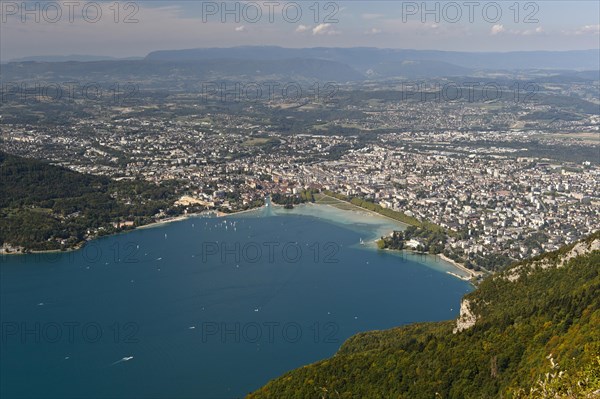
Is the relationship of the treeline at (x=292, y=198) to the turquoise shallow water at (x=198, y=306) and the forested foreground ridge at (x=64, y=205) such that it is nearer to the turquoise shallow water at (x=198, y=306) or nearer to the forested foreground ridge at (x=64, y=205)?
the turquoise shallow water at (x=198, y=306)

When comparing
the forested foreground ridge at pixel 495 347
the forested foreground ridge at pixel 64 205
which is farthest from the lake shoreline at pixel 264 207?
the forested foreground ridge at pixel 495 347

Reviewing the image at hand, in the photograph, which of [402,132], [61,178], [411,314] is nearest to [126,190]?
[61,178]

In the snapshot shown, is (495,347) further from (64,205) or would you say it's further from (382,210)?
(64,205)

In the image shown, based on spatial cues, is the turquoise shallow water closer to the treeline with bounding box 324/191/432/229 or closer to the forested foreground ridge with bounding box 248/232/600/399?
the treeline with bounding box 324/191/432/229

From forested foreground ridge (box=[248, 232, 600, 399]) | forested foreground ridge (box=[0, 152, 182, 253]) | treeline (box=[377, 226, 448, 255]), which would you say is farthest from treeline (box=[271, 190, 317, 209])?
forested foreground ridge (box=[248, 232, 600, 399])

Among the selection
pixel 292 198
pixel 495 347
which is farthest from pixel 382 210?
pixel 495 347

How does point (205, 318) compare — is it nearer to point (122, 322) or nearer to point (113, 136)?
point (122, 322)

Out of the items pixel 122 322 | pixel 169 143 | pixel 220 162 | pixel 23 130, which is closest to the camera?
pixel 122 322
